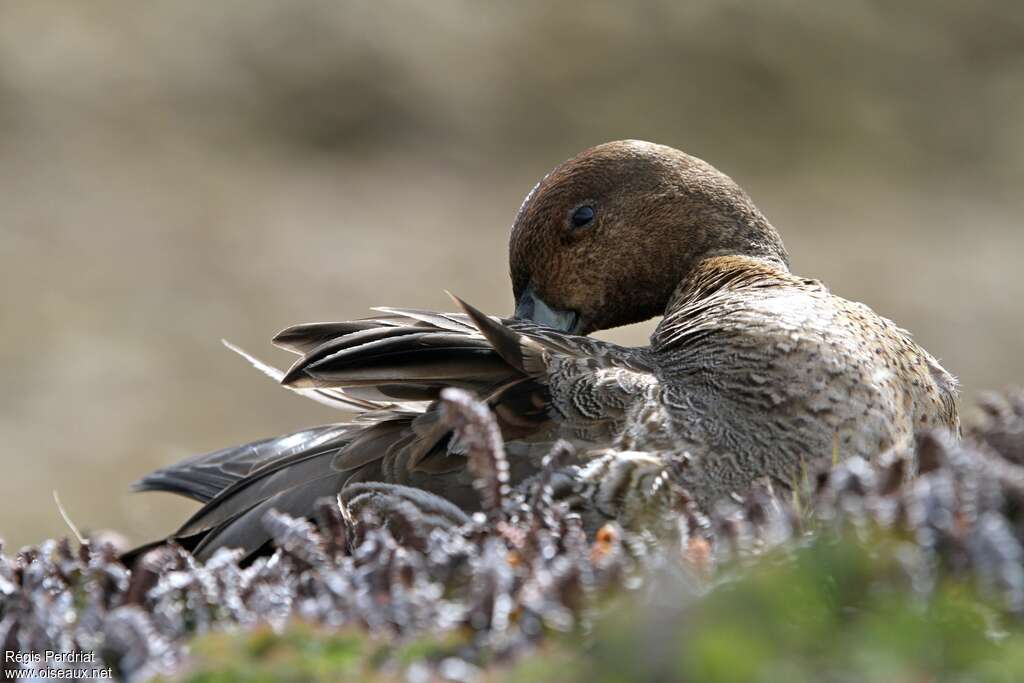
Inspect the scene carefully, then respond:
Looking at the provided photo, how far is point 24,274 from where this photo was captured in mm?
15289

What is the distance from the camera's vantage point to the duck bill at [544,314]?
4.56 m

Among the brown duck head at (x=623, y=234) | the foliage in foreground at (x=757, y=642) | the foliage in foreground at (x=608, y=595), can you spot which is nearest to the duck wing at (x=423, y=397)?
the foliage in foreground at (x=608, y=595)

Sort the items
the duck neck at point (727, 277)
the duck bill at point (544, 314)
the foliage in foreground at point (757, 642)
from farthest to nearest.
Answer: the duck bill at point (544, 314)
the duck neck at point (727, 277)
the foliage in foreground at point (757, 642)

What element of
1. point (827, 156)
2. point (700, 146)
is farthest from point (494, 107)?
point (827, 156)

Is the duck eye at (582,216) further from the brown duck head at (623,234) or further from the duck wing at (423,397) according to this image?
the duck wing at (423,397)

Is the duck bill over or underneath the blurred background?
underneath

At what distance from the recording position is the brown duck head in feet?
14.6

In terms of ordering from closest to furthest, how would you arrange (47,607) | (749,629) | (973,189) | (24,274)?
(749,629) → (47,607) → (24,274) → (973,189)

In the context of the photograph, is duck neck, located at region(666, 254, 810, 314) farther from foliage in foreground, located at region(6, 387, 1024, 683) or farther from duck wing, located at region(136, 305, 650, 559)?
foliage in foreground, located at region(6, 387, 1024, 683)

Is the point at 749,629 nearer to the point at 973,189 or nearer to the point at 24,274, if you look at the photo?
the point at 24,274

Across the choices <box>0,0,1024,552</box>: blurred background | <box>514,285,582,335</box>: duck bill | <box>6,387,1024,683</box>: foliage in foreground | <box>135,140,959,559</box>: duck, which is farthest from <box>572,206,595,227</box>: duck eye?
<box>0,0,1024,552</box>: blurred background

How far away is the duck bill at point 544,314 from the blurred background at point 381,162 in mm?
8286

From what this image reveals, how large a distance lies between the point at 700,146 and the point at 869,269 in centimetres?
316

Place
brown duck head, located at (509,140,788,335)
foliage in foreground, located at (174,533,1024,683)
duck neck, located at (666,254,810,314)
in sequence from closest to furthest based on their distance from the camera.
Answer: foliage in foreground, located at (174,533,1024,683), duck neck, located at (666,254,810,314), brown duck head, located at (509,140,788,335)
